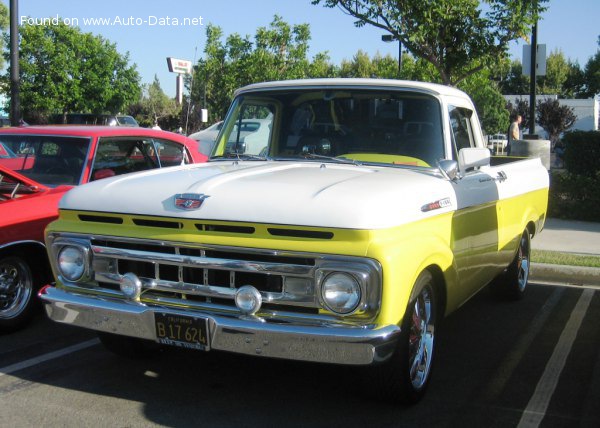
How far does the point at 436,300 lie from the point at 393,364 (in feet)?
2.59

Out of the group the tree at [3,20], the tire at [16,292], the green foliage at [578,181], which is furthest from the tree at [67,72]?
the tire at [16,292]

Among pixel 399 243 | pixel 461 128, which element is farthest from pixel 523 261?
pixel 399 243

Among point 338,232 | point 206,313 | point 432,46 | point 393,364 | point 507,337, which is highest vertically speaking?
point 432,46

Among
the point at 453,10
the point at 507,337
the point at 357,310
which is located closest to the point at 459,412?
the point at 357,310

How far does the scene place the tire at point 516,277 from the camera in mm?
6840

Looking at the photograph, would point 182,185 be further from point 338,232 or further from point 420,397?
point 420,397

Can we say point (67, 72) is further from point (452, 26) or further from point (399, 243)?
point (399, 243)

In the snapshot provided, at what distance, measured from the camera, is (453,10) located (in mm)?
12453

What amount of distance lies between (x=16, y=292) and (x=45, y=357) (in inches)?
32.7

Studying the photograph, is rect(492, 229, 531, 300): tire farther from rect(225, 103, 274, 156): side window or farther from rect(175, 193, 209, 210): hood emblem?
rect(175, 193, 209, 210): hood emblem

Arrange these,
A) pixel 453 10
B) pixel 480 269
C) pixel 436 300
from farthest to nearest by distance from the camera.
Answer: pixel 453 10 → pixel 480 269 → pixel 436 300

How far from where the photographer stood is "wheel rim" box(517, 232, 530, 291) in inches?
274

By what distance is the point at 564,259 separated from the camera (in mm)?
8781

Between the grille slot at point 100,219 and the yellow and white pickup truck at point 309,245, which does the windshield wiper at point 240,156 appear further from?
the grille slot at point 100,219
